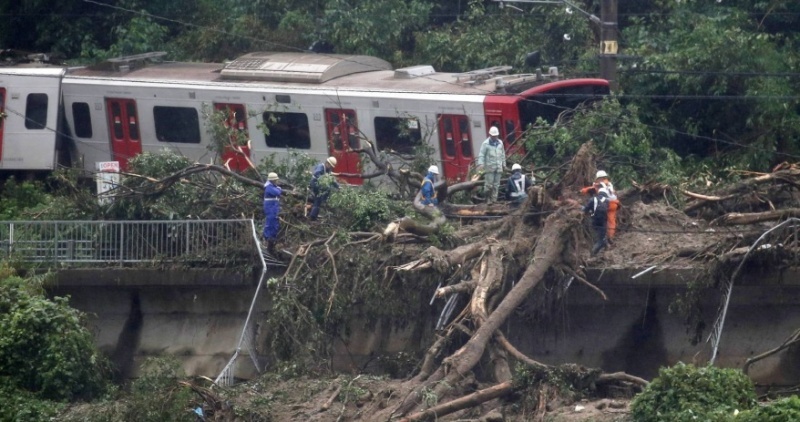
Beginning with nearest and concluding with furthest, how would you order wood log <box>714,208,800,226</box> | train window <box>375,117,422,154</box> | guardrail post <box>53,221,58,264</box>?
wood log <box>714,208,800,226</box>
guardrail post <box>53,221,58,264</box>
train window <box>375,117,422,154</box>

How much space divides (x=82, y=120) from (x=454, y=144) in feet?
26.6

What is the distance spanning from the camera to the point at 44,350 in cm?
1805

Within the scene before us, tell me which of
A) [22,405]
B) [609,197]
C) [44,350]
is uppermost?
[609,197]

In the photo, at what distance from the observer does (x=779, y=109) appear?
24812 millimetres

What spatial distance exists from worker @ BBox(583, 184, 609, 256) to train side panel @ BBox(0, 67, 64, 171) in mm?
12232

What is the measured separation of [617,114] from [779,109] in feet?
14.9

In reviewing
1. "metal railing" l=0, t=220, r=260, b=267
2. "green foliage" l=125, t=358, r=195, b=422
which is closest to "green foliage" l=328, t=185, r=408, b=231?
"metal railing" l=0, t=220, r=260, b=267

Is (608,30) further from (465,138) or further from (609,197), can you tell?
(609,197)

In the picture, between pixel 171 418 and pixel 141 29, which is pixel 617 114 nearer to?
pixel 171 418

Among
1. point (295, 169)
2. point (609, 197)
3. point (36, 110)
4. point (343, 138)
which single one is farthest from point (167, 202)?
point (36, 110)

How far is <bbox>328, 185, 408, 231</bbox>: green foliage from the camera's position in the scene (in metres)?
19.7

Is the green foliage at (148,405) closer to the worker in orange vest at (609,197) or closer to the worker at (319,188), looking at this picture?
the worker at (319,188)

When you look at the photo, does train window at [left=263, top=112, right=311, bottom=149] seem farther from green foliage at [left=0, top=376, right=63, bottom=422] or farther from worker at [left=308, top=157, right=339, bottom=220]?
green foliage at [left=0, top=376, right=63, bottom=422]

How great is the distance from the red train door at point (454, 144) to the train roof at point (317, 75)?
0.54 metres
